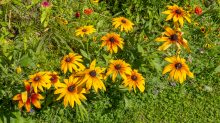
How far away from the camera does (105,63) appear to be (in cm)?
181

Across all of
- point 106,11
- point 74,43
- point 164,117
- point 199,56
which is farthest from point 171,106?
point 106,11

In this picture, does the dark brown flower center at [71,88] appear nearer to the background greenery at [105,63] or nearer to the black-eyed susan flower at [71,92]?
the black-eyed susan flower at [71,92]

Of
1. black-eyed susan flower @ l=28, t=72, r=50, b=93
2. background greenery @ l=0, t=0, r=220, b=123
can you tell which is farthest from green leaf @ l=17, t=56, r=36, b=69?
black-eyed susan flower @ l=28, t=72, r=50, b=93

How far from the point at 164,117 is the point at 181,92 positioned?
1.47ft

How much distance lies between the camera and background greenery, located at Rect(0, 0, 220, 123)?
1749 millimetres

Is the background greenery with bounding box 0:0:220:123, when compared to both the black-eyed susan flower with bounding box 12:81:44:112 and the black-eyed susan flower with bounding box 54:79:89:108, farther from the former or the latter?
the black-eyed susan flower with bounding box 54:79:89:108

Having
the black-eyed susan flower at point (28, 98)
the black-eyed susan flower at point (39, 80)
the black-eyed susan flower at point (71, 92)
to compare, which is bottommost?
the black-eyed susan flower at point (28, 98)

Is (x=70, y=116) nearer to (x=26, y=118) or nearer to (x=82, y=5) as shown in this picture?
(x=26, y=118)

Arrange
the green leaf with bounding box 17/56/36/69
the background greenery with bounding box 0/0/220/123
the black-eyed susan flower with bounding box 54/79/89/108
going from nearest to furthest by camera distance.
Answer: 1. the black-eyed susan flower with bounding box 54/79/89/108
2. the green leaf with bounding box 17/56/36/69
3. the background greenery with bounding box 0/0/220/123

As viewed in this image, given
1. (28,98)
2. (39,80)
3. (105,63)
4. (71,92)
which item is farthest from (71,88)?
(105,63)

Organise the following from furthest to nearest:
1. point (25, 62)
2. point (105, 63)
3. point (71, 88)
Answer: point (105, 63) → point (25, 62) → point (71, 88)

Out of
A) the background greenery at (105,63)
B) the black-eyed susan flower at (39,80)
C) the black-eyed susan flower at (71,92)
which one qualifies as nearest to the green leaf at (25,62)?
the background greenery at (105,63)

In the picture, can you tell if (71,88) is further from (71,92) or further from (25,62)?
(25,62)

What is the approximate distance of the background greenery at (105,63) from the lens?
175 cm
